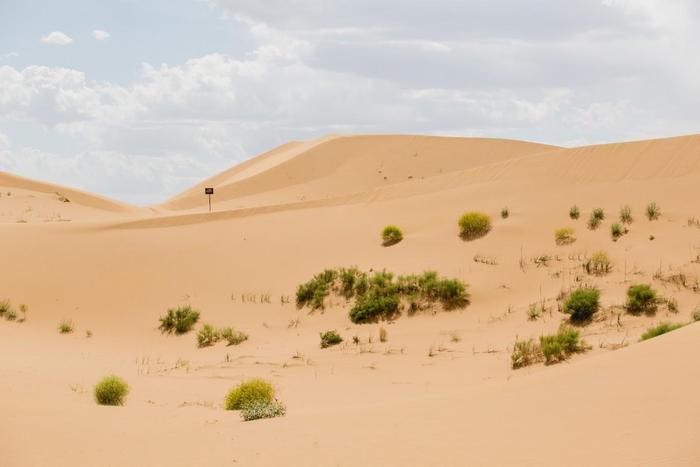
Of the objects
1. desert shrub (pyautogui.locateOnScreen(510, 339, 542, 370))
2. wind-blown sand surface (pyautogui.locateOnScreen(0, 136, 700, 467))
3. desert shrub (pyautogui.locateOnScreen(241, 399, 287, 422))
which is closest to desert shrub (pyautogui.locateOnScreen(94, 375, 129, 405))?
wind-blown sand surface (pyautogui.locateOnScreen(0, 136, 700, 467))

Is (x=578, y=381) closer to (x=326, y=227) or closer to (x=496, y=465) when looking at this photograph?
(x=496, y=465)

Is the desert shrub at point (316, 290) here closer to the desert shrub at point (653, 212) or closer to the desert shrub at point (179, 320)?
the desert shrub at point (179, 320)

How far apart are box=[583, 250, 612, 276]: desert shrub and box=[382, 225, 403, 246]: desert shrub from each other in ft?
17.2

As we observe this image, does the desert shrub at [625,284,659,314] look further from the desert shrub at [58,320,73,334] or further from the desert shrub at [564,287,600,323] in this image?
the desert shrub at [58,320,73,334]

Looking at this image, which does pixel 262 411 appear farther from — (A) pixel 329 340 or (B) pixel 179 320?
(B) pixel 179 320

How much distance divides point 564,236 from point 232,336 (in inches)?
323

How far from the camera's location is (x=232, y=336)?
1472 cm

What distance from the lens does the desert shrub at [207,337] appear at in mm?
14773

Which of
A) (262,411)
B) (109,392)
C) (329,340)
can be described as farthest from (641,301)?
(109,392)

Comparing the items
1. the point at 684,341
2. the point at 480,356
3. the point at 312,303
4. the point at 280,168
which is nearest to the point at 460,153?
the point at 280,168

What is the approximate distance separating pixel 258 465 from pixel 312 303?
Result: 10.7 m

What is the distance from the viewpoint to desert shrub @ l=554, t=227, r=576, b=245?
18052 millimetres

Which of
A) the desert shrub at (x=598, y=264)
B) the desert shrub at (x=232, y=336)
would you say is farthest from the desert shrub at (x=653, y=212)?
the desert shrub at (x=232, y=336)

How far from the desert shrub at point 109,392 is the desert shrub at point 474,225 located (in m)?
11.9
